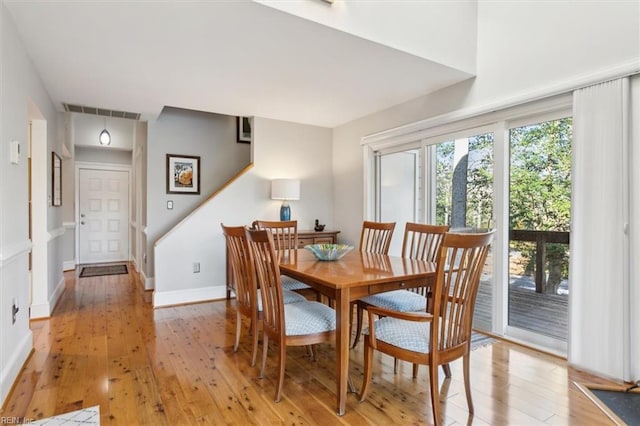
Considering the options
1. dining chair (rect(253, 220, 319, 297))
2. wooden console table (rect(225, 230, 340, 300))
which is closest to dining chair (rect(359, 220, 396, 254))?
dining chair (rect(253, 220, 319, 297))

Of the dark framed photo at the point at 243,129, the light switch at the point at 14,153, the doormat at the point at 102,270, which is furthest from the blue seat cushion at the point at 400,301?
the doormat at the point at 102,270

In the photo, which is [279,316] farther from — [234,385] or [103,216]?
[103,216]

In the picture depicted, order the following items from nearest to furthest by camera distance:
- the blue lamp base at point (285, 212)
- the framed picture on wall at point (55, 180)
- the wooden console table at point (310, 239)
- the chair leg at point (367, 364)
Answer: the chair leg at point (367, 364) → the framed picture on wall at point (55, 180) → the wooden console table at point (310, 239) → the blue lamp base at point (285, 212)

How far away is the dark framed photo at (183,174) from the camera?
15.7 feet

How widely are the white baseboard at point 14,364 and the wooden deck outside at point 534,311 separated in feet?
11.5

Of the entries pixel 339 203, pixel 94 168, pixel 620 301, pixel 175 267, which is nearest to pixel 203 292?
pixel 175 267

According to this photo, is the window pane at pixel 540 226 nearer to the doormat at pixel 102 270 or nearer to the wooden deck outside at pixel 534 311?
the wooden deck outside at pixel 534 311

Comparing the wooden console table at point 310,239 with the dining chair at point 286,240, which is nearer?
the dining chair at point 286,240

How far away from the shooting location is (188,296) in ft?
13.9

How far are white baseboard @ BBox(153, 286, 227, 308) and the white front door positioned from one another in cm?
383

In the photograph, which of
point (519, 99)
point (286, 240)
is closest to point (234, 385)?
point (286, 240)

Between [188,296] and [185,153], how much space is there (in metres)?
1.99

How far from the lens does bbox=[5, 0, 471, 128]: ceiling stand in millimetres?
2150

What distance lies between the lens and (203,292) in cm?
434
